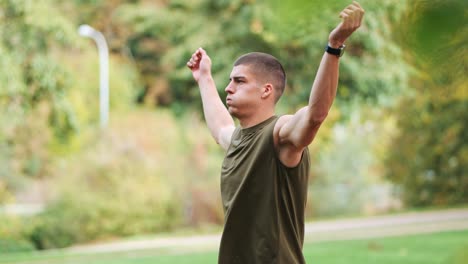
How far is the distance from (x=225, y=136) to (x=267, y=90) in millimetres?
368

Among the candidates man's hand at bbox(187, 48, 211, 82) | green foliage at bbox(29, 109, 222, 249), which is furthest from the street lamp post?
man's hand at bbox(187, 48, 211, 82)

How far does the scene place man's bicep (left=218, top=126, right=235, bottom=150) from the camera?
126 inches

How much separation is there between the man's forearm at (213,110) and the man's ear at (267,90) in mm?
431

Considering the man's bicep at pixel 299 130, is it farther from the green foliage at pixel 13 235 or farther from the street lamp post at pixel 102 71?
the street lamp post at pixel 102 71

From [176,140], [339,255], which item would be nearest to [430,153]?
[176,140]

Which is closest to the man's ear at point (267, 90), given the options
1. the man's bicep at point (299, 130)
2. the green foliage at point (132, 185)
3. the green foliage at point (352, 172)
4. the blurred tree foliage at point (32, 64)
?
the man's bicep at point (299, 130)

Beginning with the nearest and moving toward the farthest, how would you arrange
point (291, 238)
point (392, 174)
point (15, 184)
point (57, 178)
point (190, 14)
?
point (291, 238) → point (57, 178) → point (15, 184) → point (190, 14) → point (392, 174)

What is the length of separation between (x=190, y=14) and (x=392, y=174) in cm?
709

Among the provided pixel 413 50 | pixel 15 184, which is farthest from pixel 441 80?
pixel 15 184

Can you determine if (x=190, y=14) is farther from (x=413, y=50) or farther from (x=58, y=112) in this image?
(x=413, y=50)

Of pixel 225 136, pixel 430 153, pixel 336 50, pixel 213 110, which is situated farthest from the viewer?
pixel 430 153

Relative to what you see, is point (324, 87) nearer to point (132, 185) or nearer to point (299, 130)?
point (299, 130)

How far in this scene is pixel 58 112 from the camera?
56.0 ft

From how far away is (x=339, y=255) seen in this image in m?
12.8
